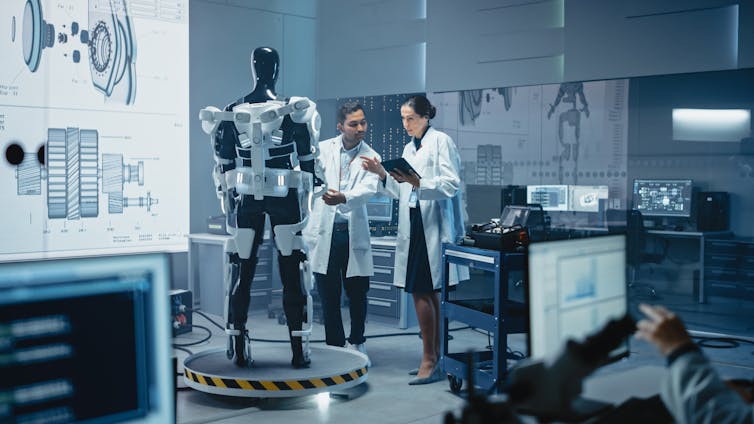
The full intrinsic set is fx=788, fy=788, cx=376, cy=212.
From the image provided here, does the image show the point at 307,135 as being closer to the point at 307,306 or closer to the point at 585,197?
the point at 307,306

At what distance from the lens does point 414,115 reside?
440 cm

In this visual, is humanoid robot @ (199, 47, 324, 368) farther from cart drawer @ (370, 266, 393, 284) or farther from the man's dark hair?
cart drawer @ (370, 266, 393, 284)

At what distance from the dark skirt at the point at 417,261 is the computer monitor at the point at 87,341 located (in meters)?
3.15

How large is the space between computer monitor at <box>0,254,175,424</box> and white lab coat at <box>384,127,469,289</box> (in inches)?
121

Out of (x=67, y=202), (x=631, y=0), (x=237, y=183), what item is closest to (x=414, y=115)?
(x=237, y=183)

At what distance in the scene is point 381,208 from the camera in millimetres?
6414

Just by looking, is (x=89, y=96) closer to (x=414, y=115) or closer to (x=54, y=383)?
(x=414, y=115)

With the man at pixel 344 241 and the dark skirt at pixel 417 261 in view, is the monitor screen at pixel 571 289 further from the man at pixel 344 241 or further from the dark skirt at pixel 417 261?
the man at pixel 344 241

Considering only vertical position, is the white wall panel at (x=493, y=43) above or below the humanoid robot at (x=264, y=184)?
above

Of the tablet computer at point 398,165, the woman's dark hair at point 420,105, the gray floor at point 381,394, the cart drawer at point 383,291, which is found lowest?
the gray floor at point 381,394

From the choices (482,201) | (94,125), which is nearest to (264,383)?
(94,125)

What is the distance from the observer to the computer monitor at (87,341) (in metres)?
1.02

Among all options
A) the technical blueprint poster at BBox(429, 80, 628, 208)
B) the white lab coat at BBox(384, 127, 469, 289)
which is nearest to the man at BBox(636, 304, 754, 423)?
the white lab coat at BBox(384, 127, 469, 289)

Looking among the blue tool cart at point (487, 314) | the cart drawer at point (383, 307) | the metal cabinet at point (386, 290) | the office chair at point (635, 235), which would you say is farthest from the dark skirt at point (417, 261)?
the office chair at point (635, 235)
